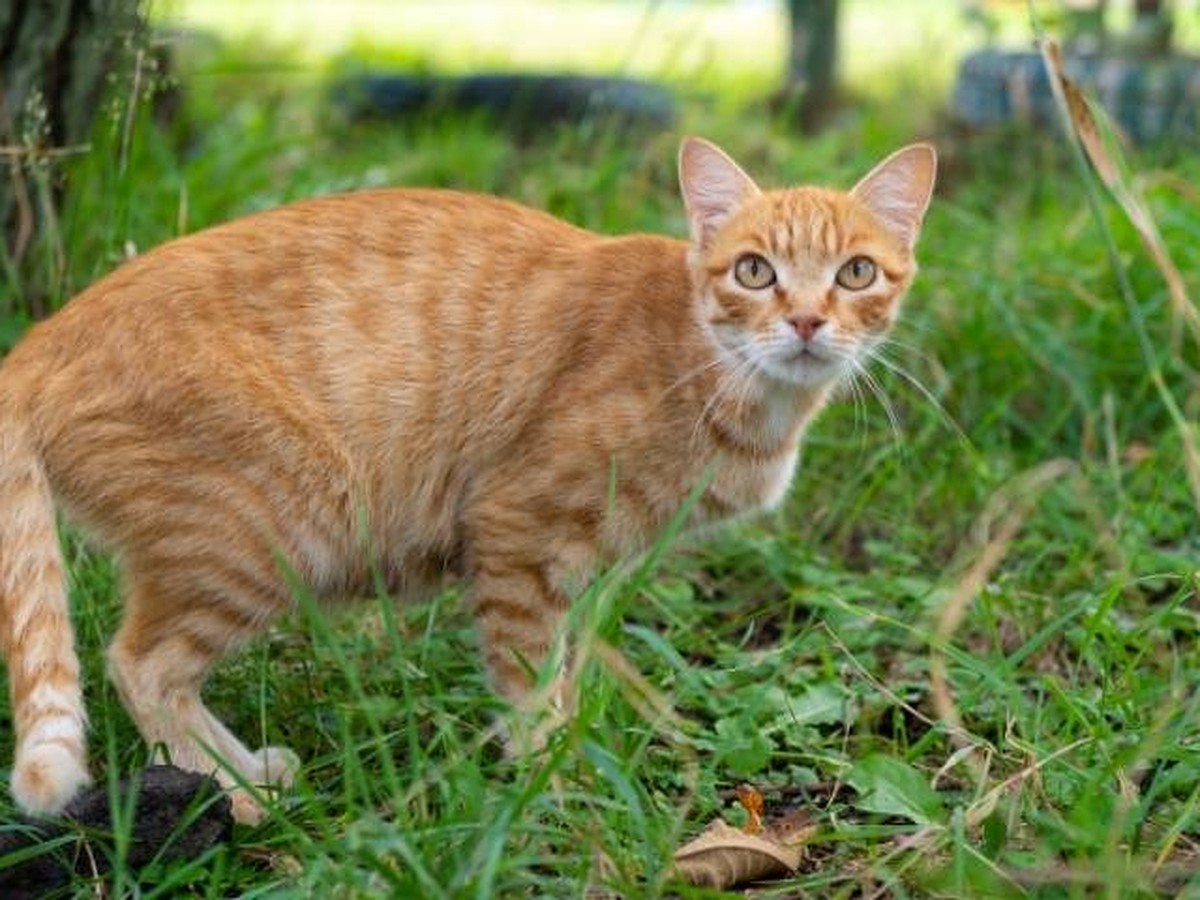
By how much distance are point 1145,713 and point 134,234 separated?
2.93 meters

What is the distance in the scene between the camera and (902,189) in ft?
12.3

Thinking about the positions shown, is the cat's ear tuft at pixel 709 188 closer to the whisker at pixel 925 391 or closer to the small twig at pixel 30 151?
the whisker at pixel 925 391

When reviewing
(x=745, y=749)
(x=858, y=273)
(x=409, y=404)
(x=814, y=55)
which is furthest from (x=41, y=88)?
(x=814, y=55)

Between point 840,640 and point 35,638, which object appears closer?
point 35,638

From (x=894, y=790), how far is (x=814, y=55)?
5.82 meters

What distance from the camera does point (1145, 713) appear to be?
3230 millimetres

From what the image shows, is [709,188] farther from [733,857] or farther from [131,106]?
[733,857]

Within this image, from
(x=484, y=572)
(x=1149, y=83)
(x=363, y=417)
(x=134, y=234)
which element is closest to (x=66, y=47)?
(x=134, y=234)

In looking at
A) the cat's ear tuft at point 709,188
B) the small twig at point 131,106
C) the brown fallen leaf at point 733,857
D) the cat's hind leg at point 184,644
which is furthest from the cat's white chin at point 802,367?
the small twig at point 131,106

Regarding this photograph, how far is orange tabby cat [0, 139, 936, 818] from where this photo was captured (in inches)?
130

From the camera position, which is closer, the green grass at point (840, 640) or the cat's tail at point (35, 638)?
the green grass at point (840, 640)

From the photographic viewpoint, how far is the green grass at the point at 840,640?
2.73 meters

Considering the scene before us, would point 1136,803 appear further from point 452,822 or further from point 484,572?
point 484,572

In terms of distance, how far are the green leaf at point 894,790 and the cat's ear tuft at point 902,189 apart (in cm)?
118
